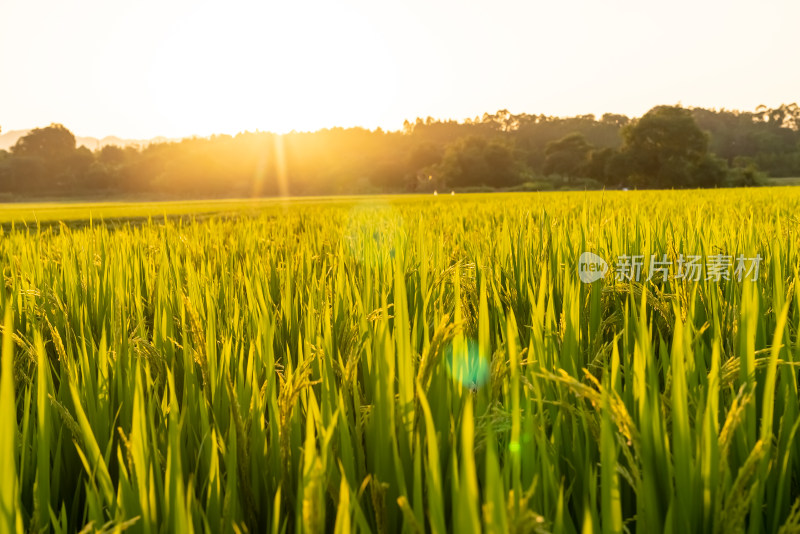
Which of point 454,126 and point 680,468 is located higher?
point 454,126

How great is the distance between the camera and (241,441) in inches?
28.0

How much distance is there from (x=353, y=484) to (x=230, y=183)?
241 feet

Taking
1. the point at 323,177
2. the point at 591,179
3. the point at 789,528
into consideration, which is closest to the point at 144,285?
the point at 789,528

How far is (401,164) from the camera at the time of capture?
70.8m

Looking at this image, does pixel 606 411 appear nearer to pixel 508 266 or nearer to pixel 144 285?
pixel 508 266

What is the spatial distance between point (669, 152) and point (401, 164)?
31.0m
